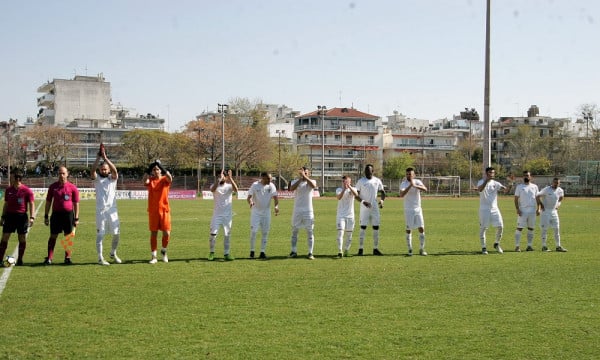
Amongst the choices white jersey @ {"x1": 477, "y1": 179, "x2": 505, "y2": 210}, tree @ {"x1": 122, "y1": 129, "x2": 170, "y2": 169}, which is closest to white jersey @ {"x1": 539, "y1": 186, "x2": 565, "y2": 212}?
white jersey @ {"x1": 477, "y1": 179, "x2": 505, "y2": 210}

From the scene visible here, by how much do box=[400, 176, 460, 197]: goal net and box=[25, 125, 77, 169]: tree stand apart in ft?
171

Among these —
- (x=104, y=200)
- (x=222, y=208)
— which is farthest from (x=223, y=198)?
(x=104, y=200)

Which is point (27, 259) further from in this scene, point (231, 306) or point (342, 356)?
point (342, 356)

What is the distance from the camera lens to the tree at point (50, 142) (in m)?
95.1

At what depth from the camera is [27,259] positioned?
603 inches

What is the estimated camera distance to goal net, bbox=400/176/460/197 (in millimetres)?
80194

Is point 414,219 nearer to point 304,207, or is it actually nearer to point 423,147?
point 304,207

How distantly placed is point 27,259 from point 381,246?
9305 millimetres

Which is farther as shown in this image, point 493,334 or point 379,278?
point 379,278

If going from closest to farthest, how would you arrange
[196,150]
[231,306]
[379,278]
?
[231,306]
[379,278]
[196,150]

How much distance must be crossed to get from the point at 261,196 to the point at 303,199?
1029 mm

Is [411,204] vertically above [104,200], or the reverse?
[104,200]

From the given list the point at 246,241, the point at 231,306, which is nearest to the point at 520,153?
the point at 246,241

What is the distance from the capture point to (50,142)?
95.3 m
